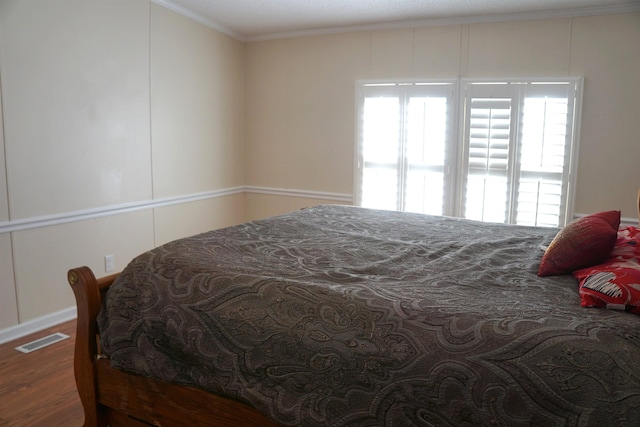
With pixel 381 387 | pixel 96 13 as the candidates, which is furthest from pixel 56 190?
pixel 381 387

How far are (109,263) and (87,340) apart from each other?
198 cm

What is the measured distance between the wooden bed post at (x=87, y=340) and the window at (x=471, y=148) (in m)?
3.20

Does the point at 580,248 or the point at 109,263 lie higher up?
the point at 580,248

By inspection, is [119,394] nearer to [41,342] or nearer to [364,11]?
[41,342]

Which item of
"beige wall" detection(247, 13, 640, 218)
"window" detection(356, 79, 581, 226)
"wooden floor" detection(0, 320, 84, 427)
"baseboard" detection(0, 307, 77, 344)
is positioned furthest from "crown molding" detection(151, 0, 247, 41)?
"wooden floor" detection(0, 320, 84, 427)

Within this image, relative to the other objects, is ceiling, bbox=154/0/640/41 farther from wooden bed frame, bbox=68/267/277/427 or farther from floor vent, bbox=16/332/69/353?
wooden bed frame, bbox=68/267/277/427

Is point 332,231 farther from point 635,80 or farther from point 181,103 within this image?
point 635,80

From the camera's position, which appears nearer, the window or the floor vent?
the floor vent

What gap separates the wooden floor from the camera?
2.27 meters

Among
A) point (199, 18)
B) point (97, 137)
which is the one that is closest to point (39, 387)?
point (97, 137)

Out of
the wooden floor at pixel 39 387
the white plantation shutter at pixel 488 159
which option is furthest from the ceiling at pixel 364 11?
the wooden floor at pixel 39 387

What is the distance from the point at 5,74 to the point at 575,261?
3.20 metres

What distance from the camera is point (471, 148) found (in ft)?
14.1

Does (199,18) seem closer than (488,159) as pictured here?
No
